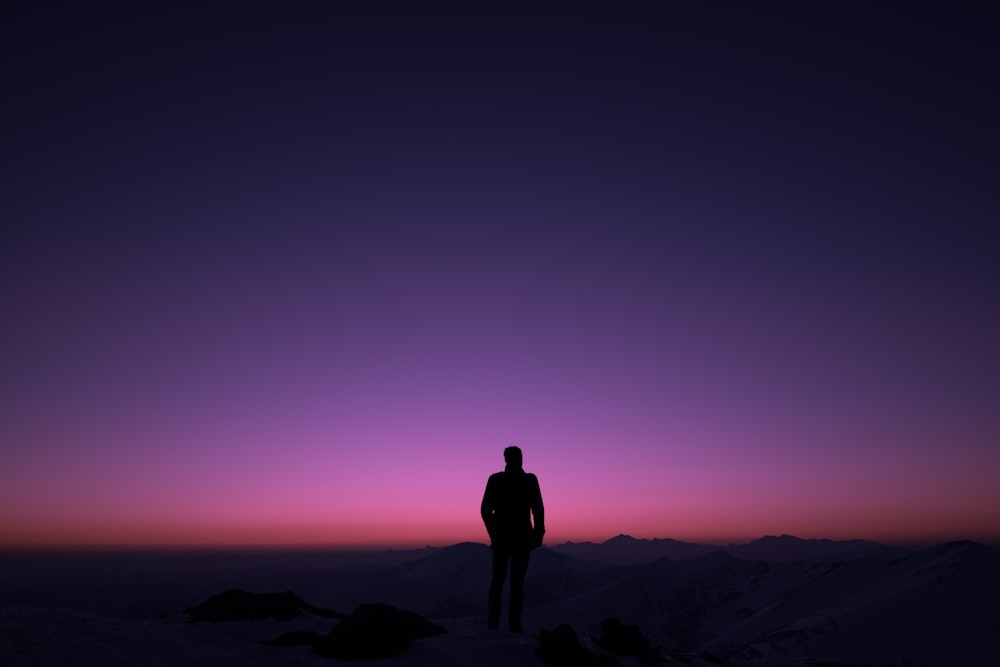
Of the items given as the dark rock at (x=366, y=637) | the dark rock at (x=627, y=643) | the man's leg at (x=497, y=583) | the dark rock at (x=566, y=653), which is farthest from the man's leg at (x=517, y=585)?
the dark rock at (x=366, y=637)

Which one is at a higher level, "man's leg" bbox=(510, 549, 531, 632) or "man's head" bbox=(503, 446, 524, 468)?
"man's head" bbox=(503, 446, 524, 468)

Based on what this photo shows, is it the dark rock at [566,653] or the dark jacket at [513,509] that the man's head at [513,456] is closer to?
the dark jacket at [513,509]

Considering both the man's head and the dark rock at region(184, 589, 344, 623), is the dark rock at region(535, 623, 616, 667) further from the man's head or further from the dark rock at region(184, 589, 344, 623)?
the dark rock at region(184, 589, 344, 623)

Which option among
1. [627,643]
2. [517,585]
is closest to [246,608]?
[517,585]

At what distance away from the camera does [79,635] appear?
27.7 ft

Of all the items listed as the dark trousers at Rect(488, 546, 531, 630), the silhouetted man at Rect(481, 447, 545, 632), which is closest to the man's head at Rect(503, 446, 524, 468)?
the silhouetted man at Rect(481, 447, 545, 632)

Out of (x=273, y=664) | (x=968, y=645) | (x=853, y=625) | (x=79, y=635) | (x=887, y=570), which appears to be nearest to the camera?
(x=273, y=664)

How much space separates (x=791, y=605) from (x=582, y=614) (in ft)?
331

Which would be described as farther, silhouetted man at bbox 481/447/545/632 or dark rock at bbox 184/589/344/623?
dark rock at bbox 184/589/344/623

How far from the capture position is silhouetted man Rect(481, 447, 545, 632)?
1196 cm

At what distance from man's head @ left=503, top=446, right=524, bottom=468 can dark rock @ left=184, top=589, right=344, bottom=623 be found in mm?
5244

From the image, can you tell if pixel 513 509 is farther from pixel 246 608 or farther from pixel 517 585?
pixel 246 608

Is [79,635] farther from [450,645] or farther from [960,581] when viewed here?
[960,581]

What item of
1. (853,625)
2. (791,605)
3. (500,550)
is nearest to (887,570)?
(791,605)
